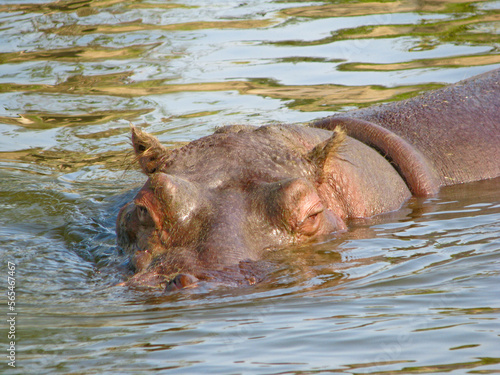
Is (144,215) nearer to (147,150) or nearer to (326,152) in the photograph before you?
(147,150)

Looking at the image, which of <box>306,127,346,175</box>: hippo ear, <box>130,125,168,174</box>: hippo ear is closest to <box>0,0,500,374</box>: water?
<box>130,125,168,174</box>: hippo ear

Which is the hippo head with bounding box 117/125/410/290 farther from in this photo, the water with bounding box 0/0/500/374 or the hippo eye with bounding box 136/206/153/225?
the water with bounding box 0/0/500/374

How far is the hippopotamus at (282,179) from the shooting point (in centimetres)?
516

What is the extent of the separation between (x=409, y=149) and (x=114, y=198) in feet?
10.6

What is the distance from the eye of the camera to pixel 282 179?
574 cm

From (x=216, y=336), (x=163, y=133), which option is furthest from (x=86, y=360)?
(x=163, y=133)

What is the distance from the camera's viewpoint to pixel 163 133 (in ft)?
36.3

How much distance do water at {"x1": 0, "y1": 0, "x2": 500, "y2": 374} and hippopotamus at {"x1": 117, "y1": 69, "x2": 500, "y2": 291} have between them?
0.19 m

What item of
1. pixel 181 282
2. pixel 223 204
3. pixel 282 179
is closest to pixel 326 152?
pixel 282 179

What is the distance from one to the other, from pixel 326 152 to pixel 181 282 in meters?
1.97

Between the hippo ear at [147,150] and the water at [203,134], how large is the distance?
0.17 meters

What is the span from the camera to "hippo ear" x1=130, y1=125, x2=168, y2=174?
607 cm

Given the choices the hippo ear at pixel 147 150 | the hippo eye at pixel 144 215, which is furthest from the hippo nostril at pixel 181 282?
the hippo ear at pixel 147 150

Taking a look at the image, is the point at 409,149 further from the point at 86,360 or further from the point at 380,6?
the point at 380,6
